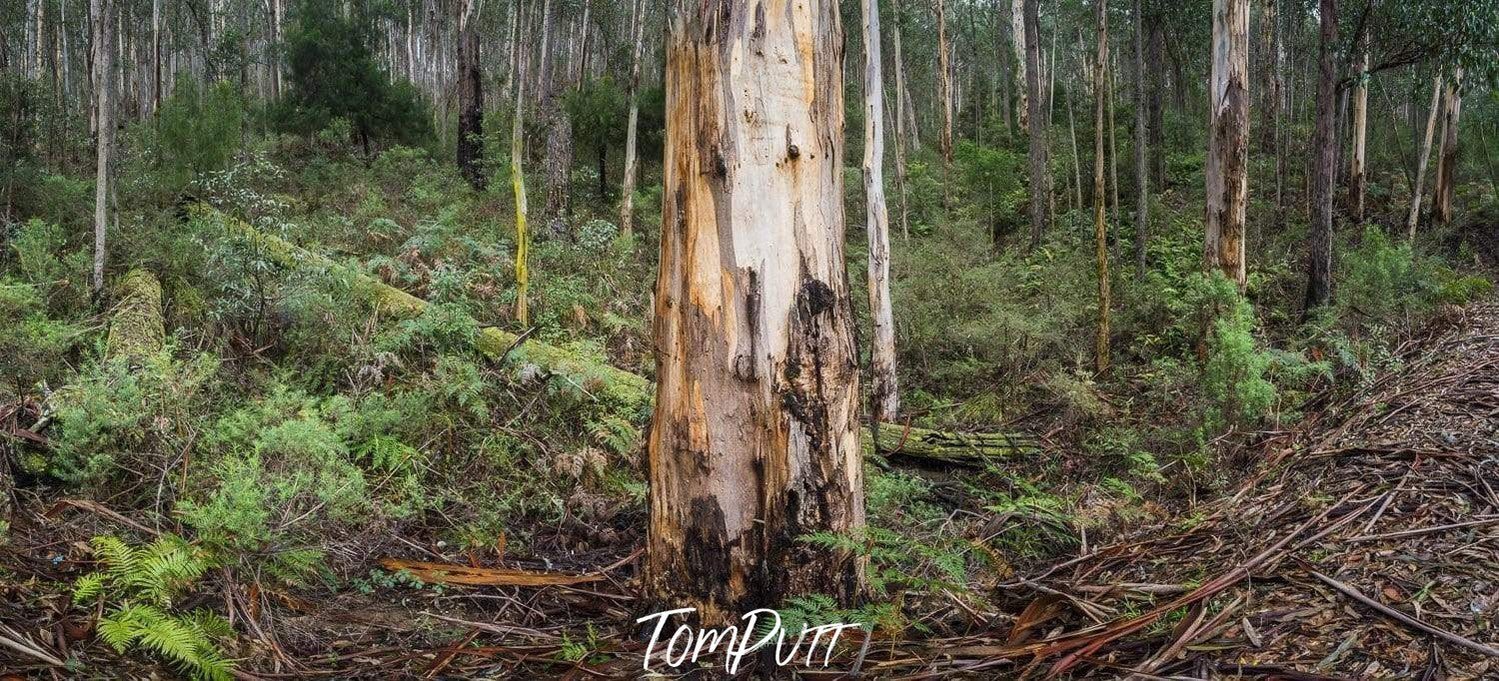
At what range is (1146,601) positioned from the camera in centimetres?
270

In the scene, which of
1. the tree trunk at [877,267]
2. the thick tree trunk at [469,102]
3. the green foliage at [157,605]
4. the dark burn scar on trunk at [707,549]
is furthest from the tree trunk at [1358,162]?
the green foliage at [157,605]

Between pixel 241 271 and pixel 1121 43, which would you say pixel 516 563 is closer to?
pixel 241 271

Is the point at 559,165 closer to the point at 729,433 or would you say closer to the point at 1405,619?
the point at 729,433

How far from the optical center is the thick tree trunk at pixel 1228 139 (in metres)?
8.84

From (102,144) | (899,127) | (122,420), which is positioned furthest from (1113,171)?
(122,420)

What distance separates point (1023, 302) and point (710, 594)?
9662mm

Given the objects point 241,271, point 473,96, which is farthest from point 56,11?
Result: point 241,271

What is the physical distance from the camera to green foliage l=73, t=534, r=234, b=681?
2574mm

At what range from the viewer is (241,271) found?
6.61 meters

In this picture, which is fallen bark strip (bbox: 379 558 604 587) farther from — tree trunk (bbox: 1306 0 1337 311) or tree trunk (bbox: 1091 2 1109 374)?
tree trunk (bbox: 1306 0 1337 311)

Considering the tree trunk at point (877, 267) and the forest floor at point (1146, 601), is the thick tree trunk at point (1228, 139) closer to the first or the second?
the tree trunk at point (877, 267)

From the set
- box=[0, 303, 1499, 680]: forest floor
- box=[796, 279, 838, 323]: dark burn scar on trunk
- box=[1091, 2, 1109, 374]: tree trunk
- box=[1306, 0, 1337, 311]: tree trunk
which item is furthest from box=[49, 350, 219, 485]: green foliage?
box=[1306, 0, 1337, 311]: tree trunk

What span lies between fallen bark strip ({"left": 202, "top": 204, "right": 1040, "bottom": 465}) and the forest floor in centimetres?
204

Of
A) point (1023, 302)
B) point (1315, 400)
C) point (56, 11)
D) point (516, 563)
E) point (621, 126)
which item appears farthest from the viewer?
point (56, 11)
